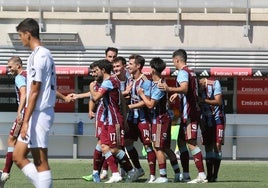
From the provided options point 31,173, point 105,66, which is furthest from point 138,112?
point 31,173

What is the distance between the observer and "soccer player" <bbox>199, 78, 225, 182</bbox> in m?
16.3

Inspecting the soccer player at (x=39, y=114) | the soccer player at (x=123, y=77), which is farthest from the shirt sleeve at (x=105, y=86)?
the soccer player at (x=39, y=114)

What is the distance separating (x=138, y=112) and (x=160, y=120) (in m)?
0.64

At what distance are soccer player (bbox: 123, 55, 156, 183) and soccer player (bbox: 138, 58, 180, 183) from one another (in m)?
0.16

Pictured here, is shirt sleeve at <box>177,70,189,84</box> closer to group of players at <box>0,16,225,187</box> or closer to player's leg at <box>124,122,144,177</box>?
group of players at <box>0,16,225,187</box>

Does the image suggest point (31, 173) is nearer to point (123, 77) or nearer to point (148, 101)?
point (148, 101)

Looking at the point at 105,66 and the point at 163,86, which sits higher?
the point at 105,66

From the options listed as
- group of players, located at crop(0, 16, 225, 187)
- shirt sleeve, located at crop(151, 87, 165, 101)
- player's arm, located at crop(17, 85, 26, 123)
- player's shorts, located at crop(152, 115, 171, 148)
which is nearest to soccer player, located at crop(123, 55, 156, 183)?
group of players, located at crop(0, 16, 225, 187)

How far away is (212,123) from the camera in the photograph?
16.5 m

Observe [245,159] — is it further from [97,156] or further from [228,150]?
[97,156]

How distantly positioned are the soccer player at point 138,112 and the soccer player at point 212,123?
913 mm

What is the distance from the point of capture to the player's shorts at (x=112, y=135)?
15.5 meters

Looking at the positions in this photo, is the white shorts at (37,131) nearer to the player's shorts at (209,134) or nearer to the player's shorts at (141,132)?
the player's shorts at (141,132)

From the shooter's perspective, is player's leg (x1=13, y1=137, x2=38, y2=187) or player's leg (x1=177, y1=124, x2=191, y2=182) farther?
player's leg (x1=177, y1=124, x2=191, y2=182)
